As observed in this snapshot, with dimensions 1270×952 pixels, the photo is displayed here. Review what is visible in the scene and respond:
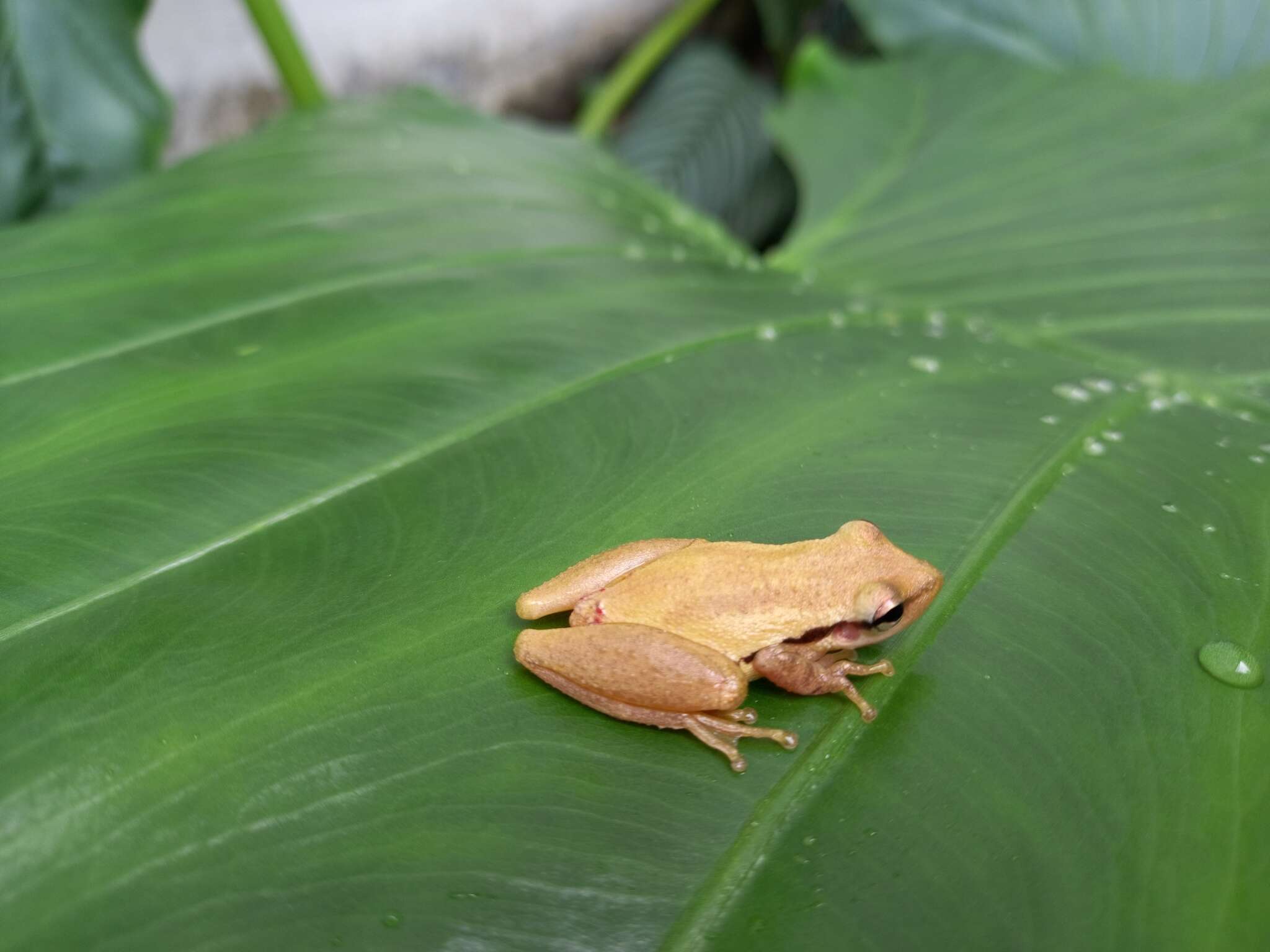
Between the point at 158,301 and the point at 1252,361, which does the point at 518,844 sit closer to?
the point at 158,301

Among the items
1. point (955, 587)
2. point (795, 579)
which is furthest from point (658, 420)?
point (955, 587)

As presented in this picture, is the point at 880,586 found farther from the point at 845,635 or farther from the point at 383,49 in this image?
the point at 383,49

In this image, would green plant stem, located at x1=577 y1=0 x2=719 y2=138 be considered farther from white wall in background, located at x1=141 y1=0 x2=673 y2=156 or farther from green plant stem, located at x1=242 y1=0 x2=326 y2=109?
green plant stem, located at x1=242 y1=0 x2=326 y2=109

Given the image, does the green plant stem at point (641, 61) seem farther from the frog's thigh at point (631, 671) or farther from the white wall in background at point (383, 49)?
the frog's thigh at point (631, 671)

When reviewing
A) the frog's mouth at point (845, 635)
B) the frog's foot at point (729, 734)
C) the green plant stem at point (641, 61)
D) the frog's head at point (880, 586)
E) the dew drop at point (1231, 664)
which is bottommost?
the frog's mouth at point (845, 635)

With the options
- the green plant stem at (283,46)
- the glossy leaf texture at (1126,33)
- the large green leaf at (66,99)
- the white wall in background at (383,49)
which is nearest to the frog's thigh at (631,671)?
the large green leaf at (66,99)

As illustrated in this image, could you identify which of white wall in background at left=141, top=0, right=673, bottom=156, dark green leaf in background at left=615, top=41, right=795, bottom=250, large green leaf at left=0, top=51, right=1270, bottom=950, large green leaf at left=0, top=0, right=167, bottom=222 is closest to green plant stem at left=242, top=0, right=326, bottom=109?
large green leaf at left=0, top=0, right=167, bottom=222
